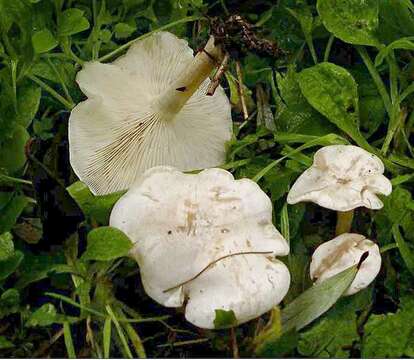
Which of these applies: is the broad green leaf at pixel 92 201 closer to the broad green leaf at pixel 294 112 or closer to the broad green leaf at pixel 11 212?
the broad green leaf at pixel 11 212

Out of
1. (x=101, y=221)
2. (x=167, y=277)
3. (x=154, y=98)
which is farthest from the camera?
(x=154, y=98)

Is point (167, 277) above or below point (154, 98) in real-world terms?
below

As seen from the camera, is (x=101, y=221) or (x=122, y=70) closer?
(x=101, y=221)

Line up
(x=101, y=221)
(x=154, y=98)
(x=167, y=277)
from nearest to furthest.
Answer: (x=167, y=277), (x=101, y=221), (x=154, y=98)

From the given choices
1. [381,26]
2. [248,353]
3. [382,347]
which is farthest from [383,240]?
[381,26]

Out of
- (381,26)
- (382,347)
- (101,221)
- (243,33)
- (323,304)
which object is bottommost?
(382,347)

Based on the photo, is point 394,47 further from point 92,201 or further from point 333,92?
point 92,201

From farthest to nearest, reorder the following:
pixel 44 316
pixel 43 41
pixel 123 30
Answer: pixel 123 30, pixel 43 41, pixel 44 316

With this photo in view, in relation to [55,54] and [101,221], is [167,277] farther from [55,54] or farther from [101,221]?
[55,54]

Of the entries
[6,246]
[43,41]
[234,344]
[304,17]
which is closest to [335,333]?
[234,344]
